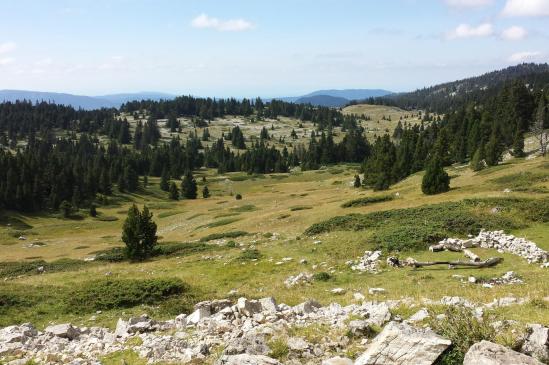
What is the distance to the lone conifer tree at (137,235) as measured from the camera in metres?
42.6

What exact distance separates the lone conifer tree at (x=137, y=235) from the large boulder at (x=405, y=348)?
3565 centimetres

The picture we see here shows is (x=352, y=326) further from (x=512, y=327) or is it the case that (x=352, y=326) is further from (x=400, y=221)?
(x=400, y=221)

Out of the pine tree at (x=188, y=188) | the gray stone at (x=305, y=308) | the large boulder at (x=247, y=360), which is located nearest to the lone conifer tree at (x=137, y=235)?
the gray stone at (x=305, y=308)

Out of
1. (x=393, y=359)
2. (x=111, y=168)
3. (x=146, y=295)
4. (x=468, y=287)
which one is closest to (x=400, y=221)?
(x=468, y=287)

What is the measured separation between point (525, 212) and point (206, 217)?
51.7 metres

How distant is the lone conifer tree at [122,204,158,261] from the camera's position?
4259 cm

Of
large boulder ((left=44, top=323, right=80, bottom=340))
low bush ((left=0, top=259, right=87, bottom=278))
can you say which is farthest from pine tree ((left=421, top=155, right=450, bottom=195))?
large boulder ((left=44, top=323, right=80, bottom=340))

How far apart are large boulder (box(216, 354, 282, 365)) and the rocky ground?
3 cm

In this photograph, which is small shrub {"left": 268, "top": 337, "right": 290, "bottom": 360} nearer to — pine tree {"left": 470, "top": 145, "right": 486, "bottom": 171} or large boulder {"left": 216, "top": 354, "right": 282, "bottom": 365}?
large boulder {"left": 216, "top": 354, "right": 282, "bottom": 365}

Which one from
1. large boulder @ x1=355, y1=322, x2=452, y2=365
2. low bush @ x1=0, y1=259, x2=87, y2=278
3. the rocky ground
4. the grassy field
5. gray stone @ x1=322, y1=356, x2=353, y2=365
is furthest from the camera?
low bush @ x1=0, y1=259, x2=87, y2=278

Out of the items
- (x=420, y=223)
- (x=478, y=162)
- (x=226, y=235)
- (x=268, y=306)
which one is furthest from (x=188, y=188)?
(x=268, y=306)

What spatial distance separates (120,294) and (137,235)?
18.8 m

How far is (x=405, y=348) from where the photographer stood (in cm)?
997

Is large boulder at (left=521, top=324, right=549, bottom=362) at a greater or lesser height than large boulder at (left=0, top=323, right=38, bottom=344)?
greater
